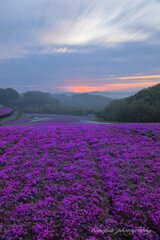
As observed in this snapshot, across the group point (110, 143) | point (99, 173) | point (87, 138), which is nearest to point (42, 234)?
point (99, 173)

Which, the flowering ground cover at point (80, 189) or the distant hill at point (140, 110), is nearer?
the flowering ground cover at point (80, 189)

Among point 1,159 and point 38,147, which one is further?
point 38,147

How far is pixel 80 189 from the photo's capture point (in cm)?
475

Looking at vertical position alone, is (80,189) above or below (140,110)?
below

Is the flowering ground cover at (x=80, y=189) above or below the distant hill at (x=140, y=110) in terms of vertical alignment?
below

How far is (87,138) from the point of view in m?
9.45

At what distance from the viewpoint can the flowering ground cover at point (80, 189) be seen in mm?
3500

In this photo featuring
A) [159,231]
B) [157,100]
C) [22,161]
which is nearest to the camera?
[159,231]

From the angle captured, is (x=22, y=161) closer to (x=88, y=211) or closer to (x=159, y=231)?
(x=88, y=211)

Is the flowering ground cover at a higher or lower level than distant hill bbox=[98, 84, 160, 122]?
lower

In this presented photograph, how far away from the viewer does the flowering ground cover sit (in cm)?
350

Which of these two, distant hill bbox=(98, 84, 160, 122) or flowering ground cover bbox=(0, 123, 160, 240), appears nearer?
flowering ground cover bbox=(0, 123, 160, 240)

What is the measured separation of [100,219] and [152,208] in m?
1.10

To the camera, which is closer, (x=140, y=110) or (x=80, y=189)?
(x=80, y=189)
